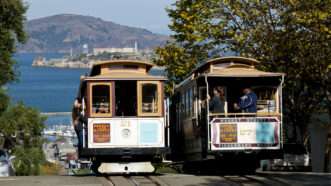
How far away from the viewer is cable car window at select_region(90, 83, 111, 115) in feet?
84.7

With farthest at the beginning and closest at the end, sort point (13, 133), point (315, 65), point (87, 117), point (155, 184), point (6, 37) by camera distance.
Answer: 1. point (13, 133)
2. point (6, 37)
3. point (315, 65)
4. point (87, 117)
5. point (155, 184)

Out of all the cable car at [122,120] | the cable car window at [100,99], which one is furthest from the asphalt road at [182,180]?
the cable car window at [100,99]

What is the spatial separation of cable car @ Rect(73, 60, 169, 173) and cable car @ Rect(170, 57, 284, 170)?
110cm

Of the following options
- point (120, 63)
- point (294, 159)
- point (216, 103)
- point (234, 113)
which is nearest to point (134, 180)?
point (216, 103)

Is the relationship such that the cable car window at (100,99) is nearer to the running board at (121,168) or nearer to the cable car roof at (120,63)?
the cable car roof at (120,63)

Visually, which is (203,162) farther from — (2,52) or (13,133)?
(13,133)

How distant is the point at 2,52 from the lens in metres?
38.5

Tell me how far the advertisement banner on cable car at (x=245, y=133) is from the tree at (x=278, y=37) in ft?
14.5

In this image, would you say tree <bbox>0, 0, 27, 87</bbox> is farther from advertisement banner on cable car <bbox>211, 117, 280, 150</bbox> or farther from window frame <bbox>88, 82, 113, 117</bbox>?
advertisement banner on cable car <bbox>211, 117, 280, 150</bbox>

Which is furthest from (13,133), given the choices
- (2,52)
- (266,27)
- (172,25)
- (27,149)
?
(266,27)

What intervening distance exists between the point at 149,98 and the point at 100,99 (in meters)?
1.36

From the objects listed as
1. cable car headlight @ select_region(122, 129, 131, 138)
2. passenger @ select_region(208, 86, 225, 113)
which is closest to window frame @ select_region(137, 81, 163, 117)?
cable car headlight @ select_region(122, 129, 131, 138)

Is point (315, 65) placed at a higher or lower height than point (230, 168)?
higher

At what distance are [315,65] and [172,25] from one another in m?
6.90
